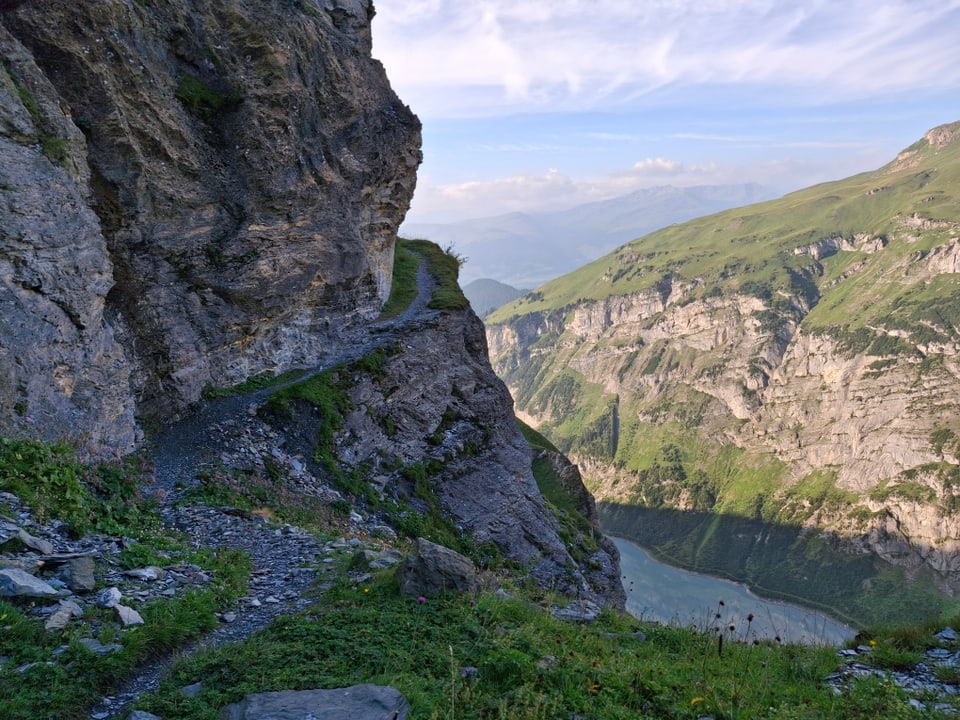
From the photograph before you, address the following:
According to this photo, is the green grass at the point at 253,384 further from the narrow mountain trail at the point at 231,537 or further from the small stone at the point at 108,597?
the small stone at the point at 108,597

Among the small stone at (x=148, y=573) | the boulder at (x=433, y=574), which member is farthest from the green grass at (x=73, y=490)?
the boulder at (x=433, y=574)

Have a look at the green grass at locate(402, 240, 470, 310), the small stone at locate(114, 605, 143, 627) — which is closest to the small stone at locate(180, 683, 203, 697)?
the small stone at locate(114, 605, 143, 627)

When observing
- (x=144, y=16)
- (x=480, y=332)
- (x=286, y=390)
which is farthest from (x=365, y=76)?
(x=286, y=390)

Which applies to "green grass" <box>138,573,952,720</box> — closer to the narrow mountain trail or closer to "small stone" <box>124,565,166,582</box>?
the narrow mountain trail

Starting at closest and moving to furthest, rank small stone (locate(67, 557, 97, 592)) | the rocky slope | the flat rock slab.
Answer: the flat rock slab, small stone (locate(67, 557, 97, 592)), the rocky slope

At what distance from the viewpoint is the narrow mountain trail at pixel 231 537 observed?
9.29m

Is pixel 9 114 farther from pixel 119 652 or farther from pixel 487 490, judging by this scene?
pixel 487 490

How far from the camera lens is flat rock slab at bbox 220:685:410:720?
683 cm

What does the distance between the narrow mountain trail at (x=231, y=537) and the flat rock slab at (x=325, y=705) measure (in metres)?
1.70

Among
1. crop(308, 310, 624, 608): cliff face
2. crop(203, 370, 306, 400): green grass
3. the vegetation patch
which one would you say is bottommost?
crop(308, 310, 624, 608): cliff face

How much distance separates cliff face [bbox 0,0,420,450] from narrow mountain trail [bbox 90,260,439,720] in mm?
1414

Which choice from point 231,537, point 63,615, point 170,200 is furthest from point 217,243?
point 63,615

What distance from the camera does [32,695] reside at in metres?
6.98

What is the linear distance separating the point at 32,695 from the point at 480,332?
39.5 m
